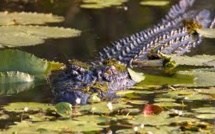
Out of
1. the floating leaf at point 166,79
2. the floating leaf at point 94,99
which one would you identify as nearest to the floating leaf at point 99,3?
the floating leaf at point 166,79

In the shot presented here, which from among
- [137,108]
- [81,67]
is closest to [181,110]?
[137,108]

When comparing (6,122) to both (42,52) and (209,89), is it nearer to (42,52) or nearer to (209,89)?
(209,89)

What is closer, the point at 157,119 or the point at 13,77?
the point at 157,119

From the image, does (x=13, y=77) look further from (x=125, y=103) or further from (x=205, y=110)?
(x=205, y=110)

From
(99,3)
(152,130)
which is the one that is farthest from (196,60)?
(99,3)

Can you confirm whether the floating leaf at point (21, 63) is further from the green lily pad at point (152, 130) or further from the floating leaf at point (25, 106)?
the green lily pad at point (152, 130)
